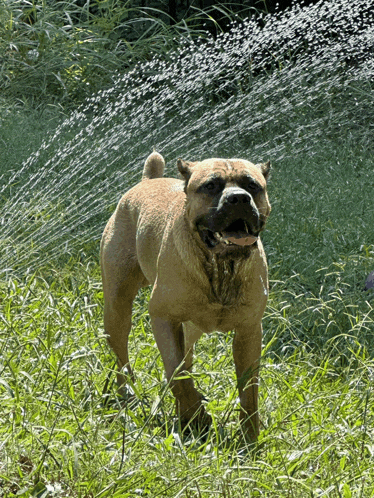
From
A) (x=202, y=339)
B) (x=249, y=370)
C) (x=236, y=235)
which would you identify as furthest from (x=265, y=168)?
(x=202, y=339)

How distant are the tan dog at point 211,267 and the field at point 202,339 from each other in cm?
15

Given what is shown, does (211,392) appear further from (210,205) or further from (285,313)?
(285,313)

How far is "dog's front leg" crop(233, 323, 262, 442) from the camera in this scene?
2.79 m

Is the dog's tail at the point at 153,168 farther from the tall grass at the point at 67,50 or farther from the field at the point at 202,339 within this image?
the tall grass at the point at 67,50

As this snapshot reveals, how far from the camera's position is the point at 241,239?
2.52 meters

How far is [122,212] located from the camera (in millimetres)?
3428

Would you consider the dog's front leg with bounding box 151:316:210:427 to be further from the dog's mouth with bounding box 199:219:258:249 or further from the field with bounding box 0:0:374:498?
the dog's mouth with bounding box 199:219:258:249

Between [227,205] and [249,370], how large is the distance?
2.28ft

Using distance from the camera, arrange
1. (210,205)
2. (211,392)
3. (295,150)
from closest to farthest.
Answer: (210,205)
(211,392)
(295,150)

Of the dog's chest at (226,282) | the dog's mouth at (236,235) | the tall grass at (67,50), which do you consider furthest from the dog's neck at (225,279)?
the tall grass at (67,50)

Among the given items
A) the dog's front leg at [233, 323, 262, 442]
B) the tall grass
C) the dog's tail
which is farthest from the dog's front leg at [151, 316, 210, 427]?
the tall grass

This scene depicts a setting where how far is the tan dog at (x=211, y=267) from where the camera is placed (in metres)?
2.54

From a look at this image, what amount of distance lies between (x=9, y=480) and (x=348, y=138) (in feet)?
19.6

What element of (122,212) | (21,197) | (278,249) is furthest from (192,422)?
(21,197)
